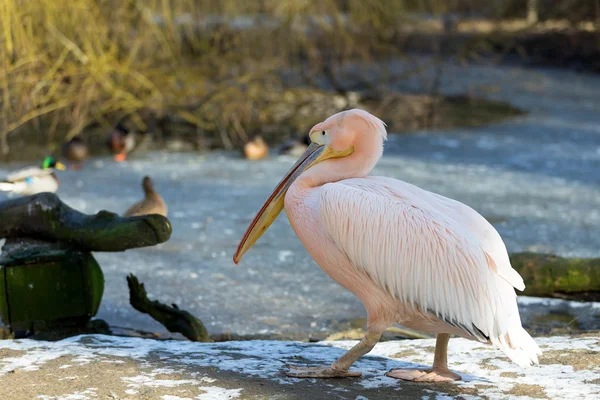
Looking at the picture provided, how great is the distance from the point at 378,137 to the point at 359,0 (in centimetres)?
695

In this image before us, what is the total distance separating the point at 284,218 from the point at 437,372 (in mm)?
3572

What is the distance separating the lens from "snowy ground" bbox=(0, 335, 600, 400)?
8.48 ft

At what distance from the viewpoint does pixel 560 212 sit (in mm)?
6246

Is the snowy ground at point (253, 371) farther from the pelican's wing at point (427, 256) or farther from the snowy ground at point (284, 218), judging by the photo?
the snowy ground at point (284, 218)

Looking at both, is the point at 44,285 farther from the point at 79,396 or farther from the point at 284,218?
the point at 284,218

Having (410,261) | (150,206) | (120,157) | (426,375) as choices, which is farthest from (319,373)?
(120,157)

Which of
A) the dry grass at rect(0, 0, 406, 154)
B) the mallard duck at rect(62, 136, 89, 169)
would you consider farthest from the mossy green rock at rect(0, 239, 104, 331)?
the mallard duck at rect(62, 136, 89, 169)

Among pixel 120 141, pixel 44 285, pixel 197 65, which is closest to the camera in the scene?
pixel 44 285

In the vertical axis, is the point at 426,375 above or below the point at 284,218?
below

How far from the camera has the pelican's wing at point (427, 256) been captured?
8.45 feet

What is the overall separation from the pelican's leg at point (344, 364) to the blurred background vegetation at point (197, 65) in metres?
5.33

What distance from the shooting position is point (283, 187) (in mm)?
3131

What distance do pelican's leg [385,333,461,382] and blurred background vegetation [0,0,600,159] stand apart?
547 centimetres

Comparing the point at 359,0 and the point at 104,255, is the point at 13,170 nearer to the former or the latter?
the point at 104,255
